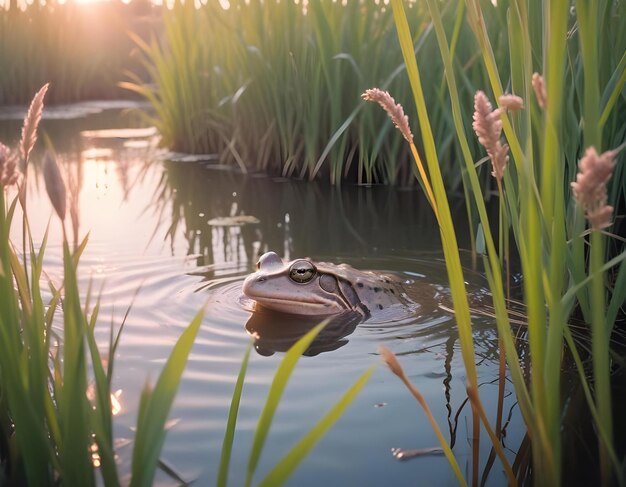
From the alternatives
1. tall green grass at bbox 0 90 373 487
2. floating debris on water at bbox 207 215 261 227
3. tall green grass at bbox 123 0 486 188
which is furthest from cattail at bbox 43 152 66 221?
tall green grass at bbox 123 0 486 188

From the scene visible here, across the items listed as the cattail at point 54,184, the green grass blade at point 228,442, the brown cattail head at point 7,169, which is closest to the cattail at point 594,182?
the green grass blade at point 228,442

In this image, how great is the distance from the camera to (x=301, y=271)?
8.55ft

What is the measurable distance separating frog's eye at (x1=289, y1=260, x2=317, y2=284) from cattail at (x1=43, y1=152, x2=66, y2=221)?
1.71 metres

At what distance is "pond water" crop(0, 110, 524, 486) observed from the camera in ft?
4.89

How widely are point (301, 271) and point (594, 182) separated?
1852 mm

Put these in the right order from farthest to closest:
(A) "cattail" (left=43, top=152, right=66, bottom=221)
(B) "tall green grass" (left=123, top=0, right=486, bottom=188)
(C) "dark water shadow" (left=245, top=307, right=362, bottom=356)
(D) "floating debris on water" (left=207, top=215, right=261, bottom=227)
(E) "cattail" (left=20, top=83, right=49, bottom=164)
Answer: (B) "tall green grass" (left=123, top=0, right=486, bottom=188)
(D) "floating debris on water" (left=207, top=215, right=261, bottom=227)
(C) "dark water shadow" (left=245, top=307, right=362, bottom=356)
(E) "cattail" (left=20, top=83, right=49, bottom=164)
(A) "cattail" (left=43, top=152, right=66, bottom=221)

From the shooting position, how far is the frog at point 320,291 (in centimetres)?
260

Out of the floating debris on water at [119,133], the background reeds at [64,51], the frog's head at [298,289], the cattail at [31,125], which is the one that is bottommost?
the frog's head at [298,289]

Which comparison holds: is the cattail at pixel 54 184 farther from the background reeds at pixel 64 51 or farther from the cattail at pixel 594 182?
the background reeds at pixel 64 51

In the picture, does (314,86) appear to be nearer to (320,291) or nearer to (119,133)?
(320,291)

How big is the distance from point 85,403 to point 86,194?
3.75 m

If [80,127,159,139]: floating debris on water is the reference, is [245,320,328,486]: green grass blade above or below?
below

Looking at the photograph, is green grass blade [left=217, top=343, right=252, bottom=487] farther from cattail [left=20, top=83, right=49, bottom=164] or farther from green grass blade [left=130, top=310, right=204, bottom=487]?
cattail [left=20, top=83, right=49, bottom=164]

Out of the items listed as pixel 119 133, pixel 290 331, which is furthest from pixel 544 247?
pixel 119 133
